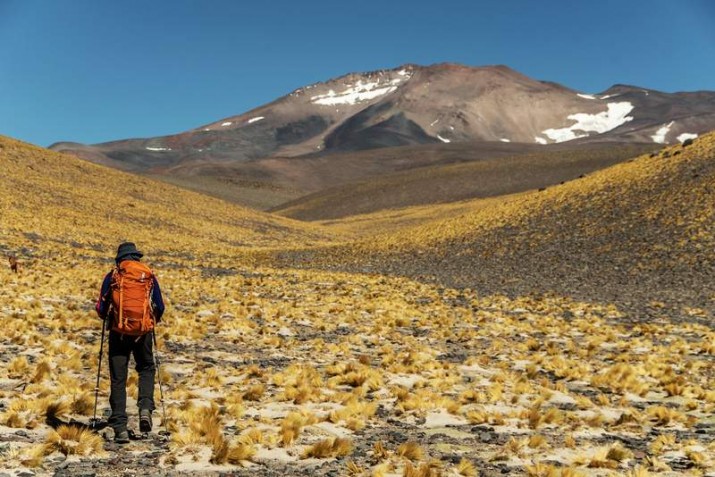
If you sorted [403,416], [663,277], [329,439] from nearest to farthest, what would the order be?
[329,439] < [403,416] < [663,277]

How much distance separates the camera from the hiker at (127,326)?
8312 millimetres

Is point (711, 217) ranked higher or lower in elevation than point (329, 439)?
higher

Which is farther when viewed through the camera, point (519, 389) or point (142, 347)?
point (519, 389)

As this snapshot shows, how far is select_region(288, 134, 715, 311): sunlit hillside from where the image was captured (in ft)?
104

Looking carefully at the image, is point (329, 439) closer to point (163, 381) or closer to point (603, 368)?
point (163, 381)

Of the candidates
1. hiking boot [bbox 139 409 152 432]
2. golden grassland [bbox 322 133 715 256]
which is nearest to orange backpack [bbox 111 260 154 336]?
hiking boot [bbox 139 409 152 432]

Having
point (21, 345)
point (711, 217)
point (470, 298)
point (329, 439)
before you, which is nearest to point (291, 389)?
point (329, 439)

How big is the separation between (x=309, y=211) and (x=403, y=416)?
13267 centimetres

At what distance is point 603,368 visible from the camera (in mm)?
14578

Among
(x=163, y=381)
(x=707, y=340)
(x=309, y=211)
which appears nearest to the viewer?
(x=163, y=381)

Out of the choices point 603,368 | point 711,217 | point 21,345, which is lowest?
point 603,368

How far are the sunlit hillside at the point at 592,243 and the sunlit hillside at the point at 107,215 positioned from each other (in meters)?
13.4

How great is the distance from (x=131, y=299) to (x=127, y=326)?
0.37 metres

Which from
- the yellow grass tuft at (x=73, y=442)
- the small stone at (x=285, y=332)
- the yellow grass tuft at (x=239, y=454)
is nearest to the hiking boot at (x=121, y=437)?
the yellow grass tuft at (x=73, y=442)
